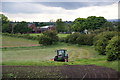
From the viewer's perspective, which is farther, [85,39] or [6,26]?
[6,26]

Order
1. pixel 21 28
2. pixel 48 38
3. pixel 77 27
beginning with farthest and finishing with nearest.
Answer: pixel 77 27
pixel 21 28
pixel 48 38

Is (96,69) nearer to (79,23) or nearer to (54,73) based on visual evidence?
(54,73)

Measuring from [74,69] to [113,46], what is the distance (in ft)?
10.4

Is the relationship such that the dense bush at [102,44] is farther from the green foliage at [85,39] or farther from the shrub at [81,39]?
the shrub at [81,39]

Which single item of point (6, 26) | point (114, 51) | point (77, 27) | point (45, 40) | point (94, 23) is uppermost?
point (94, 23)

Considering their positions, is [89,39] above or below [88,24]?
below

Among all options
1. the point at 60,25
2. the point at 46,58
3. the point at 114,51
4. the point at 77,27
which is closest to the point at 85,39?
the point at 46,58

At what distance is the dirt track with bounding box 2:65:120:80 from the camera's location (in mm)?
4824

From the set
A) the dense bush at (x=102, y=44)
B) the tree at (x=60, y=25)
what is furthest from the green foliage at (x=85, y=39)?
the tree at (x=60, y=25)

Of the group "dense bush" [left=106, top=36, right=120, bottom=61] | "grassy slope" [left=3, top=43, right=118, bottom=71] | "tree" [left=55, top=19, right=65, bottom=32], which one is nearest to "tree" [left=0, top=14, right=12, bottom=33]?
"tree" [left=55, top=19, right=65, bottom=32]

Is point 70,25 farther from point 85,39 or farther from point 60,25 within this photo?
point 85,39

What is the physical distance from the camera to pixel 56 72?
5.00 m

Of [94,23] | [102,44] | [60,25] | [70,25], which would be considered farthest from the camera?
[70,25]

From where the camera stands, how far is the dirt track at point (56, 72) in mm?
4824
